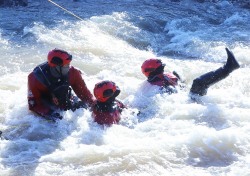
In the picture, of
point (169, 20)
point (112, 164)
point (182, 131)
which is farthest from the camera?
point (169, 20)

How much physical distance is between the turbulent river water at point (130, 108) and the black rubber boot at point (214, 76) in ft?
0.87

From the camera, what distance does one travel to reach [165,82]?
7469 millimetres

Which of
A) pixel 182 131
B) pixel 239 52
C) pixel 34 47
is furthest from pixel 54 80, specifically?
pixel 239 52

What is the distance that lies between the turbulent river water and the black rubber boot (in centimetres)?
26

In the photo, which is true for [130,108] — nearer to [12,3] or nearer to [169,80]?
[169,80]

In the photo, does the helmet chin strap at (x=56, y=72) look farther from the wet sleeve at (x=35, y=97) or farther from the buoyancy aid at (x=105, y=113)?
the buoyancy aid at (x=105, y=113)

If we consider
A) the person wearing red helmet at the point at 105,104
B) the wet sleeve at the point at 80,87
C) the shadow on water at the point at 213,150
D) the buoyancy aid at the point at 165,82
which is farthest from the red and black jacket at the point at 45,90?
the shadow on water at the point at 213,150

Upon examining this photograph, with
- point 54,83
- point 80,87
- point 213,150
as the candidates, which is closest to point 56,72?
point 54,83

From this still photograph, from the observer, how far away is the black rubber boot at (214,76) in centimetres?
690

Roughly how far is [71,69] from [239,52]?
6205 millimetres

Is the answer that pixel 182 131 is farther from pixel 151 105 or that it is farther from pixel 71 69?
pixel 71 69

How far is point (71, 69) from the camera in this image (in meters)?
6.63

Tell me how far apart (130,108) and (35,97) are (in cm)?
184

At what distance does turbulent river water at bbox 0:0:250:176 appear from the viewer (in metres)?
5.37
